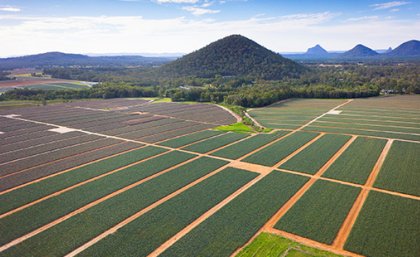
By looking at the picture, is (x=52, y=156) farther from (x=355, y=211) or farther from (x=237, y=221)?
(x=355, y=211)

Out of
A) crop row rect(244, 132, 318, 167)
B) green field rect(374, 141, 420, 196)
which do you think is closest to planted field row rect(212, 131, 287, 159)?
crop row rect(244, 132, 318, 167)

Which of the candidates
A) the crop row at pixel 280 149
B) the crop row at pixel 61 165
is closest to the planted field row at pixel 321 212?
the crop row at pixel 280 149

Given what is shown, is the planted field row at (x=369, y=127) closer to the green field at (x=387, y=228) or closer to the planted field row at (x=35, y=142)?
the green field at (x=387, y=228)

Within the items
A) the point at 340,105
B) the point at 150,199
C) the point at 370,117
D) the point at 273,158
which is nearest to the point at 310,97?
the point at 340,105

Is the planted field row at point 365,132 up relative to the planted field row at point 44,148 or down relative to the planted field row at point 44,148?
down

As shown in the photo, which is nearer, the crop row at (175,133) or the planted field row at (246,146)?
the planted field row at (246,146)

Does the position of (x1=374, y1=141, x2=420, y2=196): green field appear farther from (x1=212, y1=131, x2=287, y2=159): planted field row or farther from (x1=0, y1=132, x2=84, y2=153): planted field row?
(x1=0, y1=132, x2=84, y2=153): planted field row
